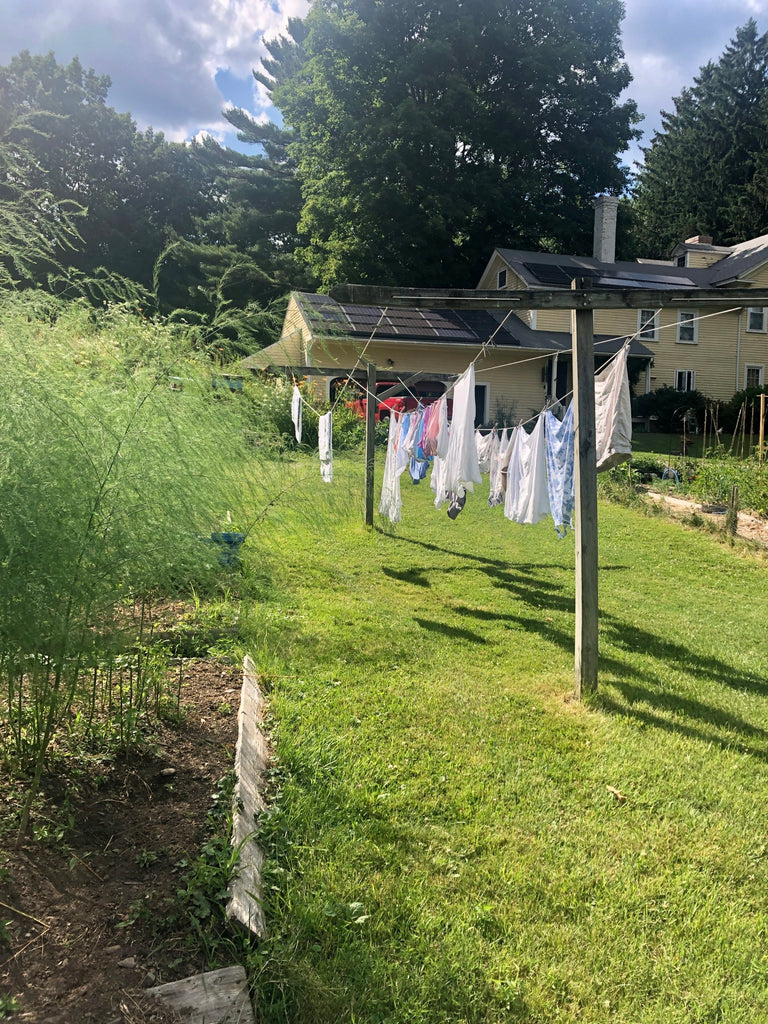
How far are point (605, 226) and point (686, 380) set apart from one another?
603 cm

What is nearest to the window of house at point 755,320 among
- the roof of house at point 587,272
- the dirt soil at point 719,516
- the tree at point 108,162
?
the roof of house at point 587,272

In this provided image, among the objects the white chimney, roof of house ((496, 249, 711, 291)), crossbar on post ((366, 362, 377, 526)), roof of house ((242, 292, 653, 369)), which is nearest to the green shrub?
roof of house ((242, 292, 653, 369))

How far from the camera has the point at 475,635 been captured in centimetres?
496

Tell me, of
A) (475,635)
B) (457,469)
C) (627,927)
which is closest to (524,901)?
(627,927)

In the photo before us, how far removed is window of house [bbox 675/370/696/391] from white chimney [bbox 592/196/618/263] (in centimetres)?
467

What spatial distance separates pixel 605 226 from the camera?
23.0 metres

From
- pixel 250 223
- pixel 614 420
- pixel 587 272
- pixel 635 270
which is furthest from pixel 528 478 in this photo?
pixel 250 223

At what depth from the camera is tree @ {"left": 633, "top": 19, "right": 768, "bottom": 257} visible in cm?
3388

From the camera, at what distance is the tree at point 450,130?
25.0 metres

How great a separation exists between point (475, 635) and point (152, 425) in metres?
3.15

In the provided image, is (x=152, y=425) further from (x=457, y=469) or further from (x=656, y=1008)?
(x=457, y=469)

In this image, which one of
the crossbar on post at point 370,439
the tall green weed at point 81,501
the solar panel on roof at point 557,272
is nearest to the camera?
the tall green weed at point 81,501

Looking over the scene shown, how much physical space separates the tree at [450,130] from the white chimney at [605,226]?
12.9 ft

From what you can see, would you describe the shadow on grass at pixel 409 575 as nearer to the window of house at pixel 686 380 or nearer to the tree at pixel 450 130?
the window of house at pixel 686 380
